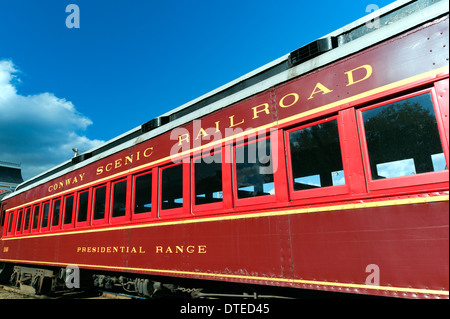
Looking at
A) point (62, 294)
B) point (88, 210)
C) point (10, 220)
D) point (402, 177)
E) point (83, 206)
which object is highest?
point (10, 220)

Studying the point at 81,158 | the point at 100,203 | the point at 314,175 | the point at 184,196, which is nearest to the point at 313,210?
the point at 314,175

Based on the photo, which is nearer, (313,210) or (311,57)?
(313,210)

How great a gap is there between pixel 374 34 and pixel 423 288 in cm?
223

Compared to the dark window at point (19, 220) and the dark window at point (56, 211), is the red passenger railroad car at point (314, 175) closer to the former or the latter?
the dark window at point (56, 211)

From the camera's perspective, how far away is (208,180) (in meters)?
4.10

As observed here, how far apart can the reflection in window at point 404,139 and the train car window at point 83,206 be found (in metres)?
5.46

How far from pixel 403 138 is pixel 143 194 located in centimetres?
379

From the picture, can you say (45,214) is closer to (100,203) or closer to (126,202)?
(100,203)

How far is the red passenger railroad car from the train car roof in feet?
0.05

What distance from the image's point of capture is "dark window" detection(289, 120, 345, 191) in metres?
2.98

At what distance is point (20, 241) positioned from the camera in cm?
867

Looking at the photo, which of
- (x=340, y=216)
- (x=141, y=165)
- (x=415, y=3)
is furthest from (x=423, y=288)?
(x=141, y=165)

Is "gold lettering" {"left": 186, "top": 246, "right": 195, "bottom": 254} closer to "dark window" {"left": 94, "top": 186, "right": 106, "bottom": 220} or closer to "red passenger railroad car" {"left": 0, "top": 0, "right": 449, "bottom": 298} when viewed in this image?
"red passenger railroad car" {"left": 0, "top": 0, "right": 449, "bottom": 298}

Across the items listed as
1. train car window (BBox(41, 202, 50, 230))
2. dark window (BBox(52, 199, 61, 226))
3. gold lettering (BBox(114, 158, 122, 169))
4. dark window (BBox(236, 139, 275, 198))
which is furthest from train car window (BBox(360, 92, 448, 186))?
train car window (BBox(41, 202, 50, 230))
